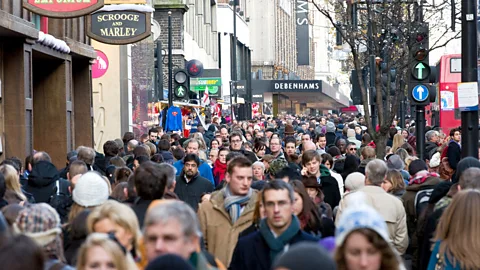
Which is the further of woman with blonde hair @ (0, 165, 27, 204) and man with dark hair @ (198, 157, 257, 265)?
woman with blonde hair @ (0, 165, 27, 204)

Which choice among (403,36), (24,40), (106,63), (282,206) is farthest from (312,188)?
(106,63)

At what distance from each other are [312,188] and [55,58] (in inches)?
584

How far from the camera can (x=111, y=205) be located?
729cm

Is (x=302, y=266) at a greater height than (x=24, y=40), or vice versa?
(x=24, y=40)

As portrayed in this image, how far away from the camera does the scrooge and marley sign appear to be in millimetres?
24359

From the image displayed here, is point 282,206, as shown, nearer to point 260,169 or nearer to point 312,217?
point 312,217

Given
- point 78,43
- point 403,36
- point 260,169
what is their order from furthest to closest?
point 403,36, point 78,43, point 260,169

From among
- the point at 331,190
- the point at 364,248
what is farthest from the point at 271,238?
the point at 331,190

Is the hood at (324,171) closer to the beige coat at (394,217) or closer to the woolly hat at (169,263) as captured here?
the beige coat at (394,217)

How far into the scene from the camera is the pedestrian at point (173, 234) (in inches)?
226

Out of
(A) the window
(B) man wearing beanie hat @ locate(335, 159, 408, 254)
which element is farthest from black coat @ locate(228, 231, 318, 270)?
Answer: (A) the window

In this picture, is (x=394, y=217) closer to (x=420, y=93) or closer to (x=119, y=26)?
(x=420, y=93)

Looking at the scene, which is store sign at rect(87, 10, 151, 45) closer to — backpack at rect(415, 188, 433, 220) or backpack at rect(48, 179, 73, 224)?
backpack at rect(48, 179, 73, 224)

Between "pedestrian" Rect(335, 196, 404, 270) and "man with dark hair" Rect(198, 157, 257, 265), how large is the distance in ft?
11.2
